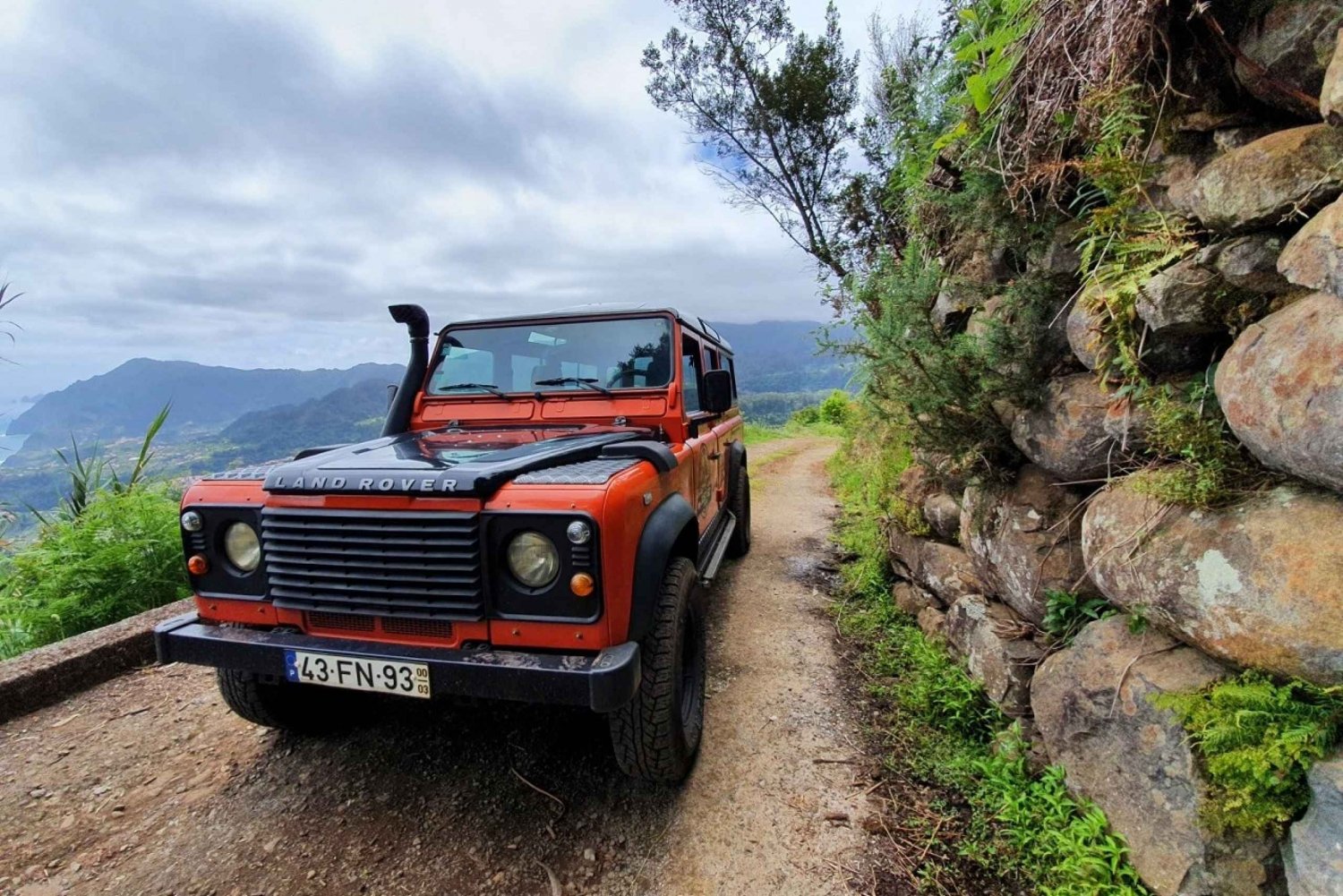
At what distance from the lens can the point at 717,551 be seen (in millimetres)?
3920

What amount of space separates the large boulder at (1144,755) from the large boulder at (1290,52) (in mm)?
1695

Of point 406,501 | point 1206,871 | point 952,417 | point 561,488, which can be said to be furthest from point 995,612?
point 406,501

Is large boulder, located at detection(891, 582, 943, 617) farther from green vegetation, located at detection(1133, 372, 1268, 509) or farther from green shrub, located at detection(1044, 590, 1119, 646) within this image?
green vegetation, located at detection(1133, 372, 1268, 509)

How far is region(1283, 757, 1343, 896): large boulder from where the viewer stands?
1.35m

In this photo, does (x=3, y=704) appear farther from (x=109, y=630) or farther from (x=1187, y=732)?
(x=1187, y=732)

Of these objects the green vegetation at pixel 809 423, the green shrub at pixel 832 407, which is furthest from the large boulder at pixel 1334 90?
the green shrub at pixel 832 407

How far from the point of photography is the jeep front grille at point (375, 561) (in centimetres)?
202

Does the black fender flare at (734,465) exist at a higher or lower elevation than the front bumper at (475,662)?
higher

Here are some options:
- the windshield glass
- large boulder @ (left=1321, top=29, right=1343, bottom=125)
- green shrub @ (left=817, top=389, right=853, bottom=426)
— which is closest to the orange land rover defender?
the windshield glass

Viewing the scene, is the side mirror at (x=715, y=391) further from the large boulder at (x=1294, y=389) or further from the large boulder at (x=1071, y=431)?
the large boulder at (x=1294, y=389)

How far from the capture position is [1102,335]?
2.04 meters

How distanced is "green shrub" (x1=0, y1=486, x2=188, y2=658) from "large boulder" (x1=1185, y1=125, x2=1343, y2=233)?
6.07 metres

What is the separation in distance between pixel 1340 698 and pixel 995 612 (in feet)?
4.51

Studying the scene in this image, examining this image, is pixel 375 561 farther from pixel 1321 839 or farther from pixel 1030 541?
pixel 1321 839
